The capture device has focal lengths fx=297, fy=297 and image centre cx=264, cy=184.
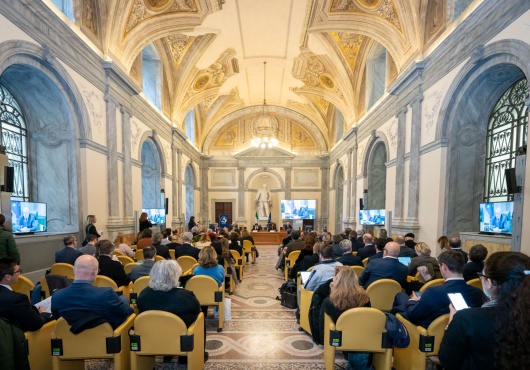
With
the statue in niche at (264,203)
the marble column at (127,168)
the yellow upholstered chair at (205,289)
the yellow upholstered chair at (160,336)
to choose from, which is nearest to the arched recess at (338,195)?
the statue in niche at (264,203)

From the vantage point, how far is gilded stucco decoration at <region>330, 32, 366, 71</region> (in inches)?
384

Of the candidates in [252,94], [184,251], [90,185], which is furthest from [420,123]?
[252,94]

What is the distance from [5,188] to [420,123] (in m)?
7.97

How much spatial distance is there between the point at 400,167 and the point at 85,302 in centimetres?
752

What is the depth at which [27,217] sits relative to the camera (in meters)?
4.91

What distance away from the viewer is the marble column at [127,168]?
25.6 feet

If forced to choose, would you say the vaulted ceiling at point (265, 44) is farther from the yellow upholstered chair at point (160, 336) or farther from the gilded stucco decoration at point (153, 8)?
the yellow upholstered chair at point (160, 336)

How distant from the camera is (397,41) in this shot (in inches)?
301

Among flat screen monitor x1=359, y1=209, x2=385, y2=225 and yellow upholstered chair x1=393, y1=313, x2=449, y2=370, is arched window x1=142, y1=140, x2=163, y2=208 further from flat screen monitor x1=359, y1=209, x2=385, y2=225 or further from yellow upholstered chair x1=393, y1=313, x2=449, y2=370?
yellow upholstered chair x1=393, y1=313, x2=449, y2=370

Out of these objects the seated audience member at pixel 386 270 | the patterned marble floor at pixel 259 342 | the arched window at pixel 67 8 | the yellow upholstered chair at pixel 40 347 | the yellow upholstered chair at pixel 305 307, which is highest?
the arched window at pixel 67 8

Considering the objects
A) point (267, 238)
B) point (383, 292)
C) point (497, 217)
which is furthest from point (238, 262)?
point (267, 238)

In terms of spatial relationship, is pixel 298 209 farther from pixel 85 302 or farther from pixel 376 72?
pixel 85 302

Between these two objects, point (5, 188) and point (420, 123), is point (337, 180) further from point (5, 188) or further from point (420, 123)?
point (5, 188)

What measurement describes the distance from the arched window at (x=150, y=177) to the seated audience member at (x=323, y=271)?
8550 millimetres
